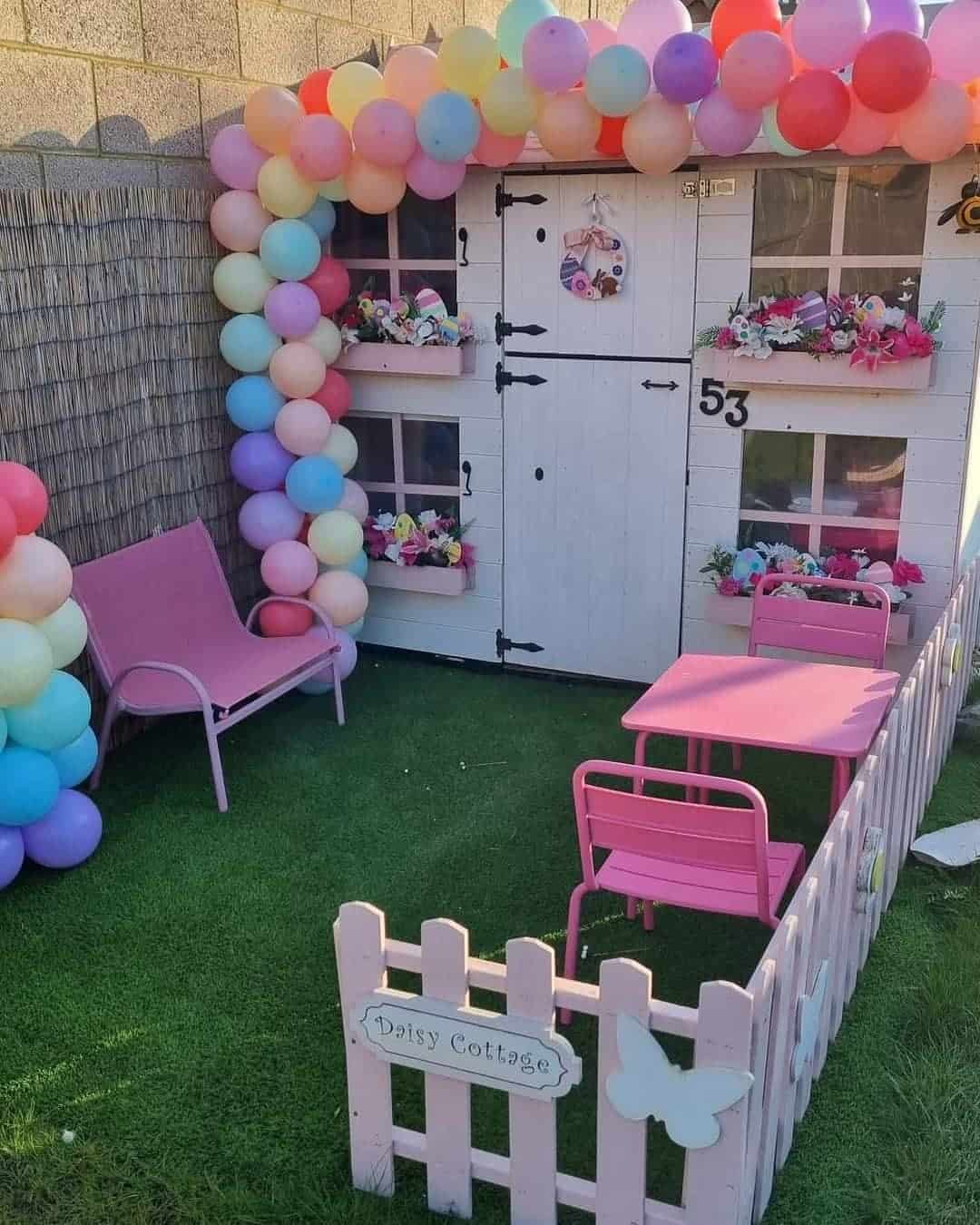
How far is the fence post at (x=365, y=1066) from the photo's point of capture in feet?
8.22

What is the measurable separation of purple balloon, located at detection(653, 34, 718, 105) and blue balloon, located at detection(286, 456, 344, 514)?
2.10 meters

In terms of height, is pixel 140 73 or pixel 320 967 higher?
pixel 140 73

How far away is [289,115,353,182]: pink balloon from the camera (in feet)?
16.3

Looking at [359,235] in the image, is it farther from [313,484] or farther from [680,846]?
[680,846]

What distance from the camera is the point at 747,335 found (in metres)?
5.01

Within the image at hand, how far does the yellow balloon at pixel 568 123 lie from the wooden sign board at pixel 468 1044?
3480 millimetres

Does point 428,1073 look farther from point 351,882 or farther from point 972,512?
point 972,512

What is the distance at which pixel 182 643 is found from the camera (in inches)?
205

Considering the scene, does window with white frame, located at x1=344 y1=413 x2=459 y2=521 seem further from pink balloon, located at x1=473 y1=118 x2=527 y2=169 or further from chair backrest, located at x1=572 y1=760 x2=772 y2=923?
chair backrest, located at x1=572 y1=760 x2=772 y2=923

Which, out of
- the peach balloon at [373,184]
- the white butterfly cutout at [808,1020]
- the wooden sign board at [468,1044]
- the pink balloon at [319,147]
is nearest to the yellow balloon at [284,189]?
the pink balloon at [319,147]

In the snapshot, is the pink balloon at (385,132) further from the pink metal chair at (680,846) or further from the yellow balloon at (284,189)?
the pink metal chair at (680,846)

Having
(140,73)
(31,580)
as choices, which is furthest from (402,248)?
(31,580)

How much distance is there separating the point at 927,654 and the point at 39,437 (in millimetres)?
3297

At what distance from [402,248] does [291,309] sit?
767 millimetres
